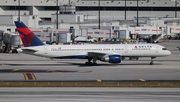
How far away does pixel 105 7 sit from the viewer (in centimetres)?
16325

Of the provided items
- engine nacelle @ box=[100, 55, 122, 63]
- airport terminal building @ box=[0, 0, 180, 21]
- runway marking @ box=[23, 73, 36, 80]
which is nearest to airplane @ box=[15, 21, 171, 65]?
engine nacelle @ box=[100, 55, 122, 63]

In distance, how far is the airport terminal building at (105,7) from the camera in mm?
156000

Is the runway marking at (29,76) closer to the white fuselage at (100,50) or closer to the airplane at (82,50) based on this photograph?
the airplane at (82,50)

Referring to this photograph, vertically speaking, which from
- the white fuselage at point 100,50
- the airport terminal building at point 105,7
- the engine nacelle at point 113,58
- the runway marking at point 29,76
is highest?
the airport terminal building at point 105,7

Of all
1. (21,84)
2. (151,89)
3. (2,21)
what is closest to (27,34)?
(21,84)

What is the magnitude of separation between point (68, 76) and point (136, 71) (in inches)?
363

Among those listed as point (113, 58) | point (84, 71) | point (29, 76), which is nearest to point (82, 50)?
point (113, 58)

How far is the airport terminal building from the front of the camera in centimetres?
15600

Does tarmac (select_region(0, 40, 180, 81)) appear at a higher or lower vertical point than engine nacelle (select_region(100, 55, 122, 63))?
lower

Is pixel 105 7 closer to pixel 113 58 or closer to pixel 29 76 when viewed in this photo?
pixel 113 58

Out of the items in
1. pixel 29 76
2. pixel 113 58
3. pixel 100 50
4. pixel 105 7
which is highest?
pixel 105 7

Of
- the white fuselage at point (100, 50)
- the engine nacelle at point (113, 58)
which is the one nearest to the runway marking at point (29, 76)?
the white fuselage at point (100, 50)

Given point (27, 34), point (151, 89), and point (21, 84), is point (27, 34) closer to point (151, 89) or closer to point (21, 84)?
point (21, 84)

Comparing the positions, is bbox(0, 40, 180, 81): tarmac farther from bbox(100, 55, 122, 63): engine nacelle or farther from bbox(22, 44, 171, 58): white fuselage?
bbox(22, 44, 171, 58): white fuselage
